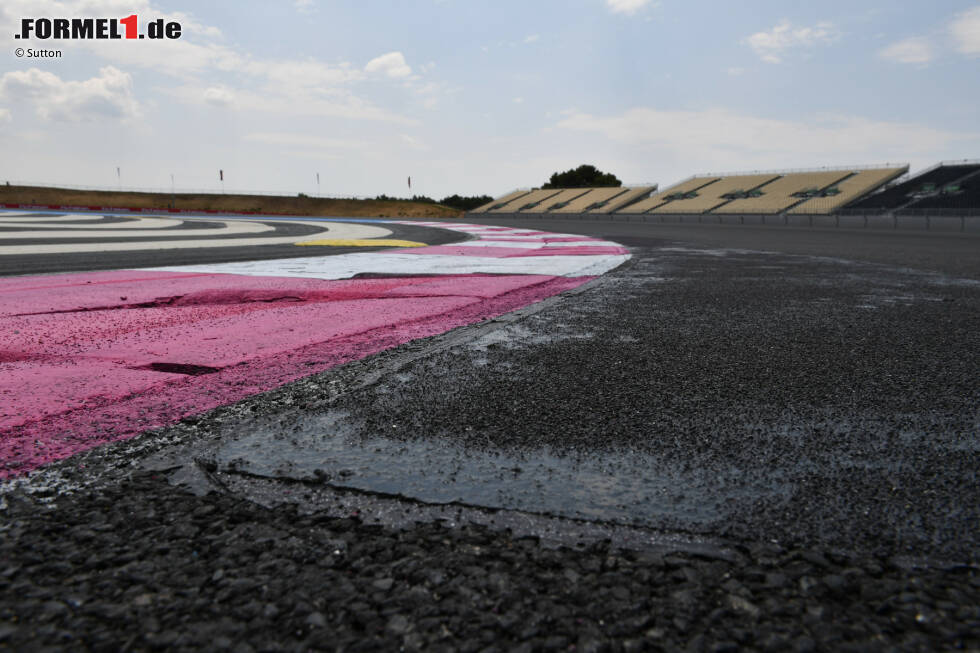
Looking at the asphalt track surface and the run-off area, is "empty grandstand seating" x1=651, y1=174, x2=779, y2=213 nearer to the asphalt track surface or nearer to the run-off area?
the run-off area

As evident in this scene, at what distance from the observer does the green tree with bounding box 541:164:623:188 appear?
84.0 meters

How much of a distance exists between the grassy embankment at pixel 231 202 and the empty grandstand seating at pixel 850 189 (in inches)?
1400

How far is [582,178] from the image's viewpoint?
85.4 m

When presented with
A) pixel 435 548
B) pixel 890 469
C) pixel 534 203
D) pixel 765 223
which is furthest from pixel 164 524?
pixel 534 203

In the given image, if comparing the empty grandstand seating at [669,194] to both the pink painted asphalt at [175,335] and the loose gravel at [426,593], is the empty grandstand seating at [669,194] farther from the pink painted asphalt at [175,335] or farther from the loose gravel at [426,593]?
the loose gravel at [426,593]

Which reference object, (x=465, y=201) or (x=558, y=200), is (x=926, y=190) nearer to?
(x=558, y=200)

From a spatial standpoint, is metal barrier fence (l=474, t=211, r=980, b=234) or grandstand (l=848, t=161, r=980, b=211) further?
grandstand (l=848, t=161, r=980, b=211)

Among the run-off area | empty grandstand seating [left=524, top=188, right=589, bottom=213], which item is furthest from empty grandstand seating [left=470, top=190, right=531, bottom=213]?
the run-off area

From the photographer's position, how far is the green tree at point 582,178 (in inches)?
3307

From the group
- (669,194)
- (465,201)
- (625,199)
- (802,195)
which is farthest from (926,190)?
(465,201)

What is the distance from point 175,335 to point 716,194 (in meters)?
50.7

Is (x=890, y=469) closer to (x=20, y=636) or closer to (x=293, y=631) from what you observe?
(x=293, y=631)

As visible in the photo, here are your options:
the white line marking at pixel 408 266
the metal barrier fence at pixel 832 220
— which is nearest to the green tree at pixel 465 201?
the metal barrier fence at pixel 832 220

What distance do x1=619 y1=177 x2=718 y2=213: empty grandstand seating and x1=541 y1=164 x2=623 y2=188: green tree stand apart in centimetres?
2674
